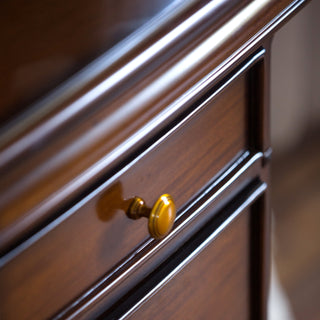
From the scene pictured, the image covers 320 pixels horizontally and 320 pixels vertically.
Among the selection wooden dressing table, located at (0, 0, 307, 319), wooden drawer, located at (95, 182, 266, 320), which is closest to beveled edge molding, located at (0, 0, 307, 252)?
wooden dressing table, located at (0, 0, 307, 319)

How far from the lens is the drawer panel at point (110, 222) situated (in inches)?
11.8

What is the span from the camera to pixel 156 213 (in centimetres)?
35

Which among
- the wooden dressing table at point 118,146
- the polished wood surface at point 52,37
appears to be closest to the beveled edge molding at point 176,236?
the wooden dressing table at point 118,146

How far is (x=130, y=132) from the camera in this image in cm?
29

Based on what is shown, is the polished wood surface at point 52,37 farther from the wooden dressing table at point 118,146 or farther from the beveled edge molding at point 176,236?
the beveled edge molding at point 176,236

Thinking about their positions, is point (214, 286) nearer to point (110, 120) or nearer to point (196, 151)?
point (196, 151)

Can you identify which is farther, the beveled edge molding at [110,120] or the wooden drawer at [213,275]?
the wooden drawer at [213,275]

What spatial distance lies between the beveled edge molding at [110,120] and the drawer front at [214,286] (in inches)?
5.6

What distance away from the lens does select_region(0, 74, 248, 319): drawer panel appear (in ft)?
0.98

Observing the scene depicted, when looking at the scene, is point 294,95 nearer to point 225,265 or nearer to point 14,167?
point 225,265

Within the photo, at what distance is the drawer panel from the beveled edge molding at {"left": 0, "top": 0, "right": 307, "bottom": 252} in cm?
3

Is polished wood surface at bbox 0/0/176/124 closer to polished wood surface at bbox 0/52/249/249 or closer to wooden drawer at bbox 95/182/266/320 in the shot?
polished wood surface at bbox 0/52/249/249

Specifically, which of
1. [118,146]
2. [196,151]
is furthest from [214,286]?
[118,146]

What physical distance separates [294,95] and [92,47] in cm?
113
